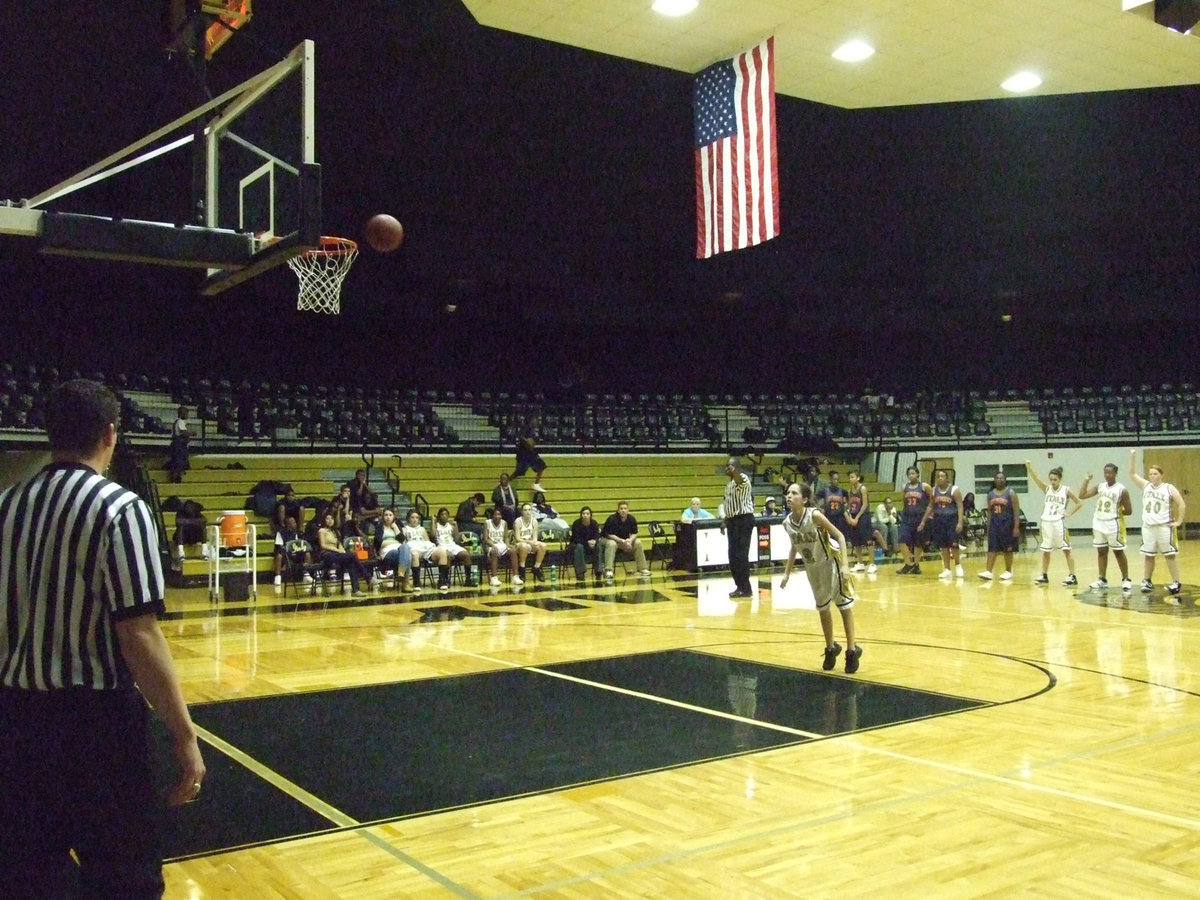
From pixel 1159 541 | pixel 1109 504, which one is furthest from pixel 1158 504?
pixel 1109 504

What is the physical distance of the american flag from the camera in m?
11.6

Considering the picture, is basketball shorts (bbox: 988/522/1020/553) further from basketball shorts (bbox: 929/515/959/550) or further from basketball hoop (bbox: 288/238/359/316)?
basketball hoop (bbox: 288/238/359/316)

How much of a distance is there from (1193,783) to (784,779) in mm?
1851

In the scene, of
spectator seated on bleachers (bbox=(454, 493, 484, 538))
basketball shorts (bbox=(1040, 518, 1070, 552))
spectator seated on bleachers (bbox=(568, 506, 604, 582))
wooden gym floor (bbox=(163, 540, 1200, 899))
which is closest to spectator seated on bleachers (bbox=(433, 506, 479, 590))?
spectator seated on bleachers (bbox=(454, 493, 484, 538))

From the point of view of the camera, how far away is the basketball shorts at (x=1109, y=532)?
1307cm

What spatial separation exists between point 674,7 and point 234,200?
5398 millimetres

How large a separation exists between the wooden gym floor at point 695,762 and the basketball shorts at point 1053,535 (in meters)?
4.24

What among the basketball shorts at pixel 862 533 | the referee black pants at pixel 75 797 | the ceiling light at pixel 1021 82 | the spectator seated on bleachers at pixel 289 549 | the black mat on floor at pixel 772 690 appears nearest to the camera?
the referee black pants at pixel 75 797

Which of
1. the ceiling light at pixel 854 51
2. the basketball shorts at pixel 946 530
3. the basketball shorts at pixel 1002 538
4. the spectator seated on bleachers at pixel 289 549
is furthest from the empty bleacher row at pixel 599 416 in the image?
the ceiling light at pixel 854 51

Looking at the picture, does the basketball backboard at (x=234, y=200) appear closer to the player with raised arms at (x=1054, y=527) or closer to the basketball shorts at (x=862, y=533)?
the player with raised arms at (x=1054, y=527)

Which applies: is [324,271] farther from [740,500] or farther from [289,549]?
[740,500]

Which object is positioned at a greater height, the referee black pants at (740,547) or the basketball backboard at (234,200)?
the basketball backboard at (234,200)

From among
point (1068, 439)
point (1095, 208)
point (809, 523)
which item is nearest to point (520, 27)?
A: point (809, 523)

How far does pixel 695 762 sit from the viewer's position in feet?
17.7
